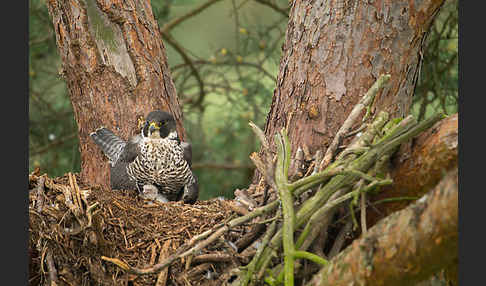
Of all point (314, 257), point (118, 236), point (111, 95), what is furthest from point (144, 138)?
point (314, 257)

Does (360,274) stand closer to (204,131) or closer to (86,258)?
(86,258)

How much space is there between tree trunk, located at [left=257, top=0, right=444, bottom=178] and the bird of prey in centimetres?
117

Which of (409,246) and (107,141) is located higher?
(107,141)

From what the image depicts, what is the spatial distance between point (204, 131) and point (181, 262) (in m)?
4.01

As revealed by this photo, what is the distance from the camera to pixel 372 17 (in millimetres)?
2555

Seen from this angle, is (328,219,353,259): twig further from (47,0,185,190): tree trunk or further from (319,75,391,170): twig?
(47,0,185,190): tree trunk

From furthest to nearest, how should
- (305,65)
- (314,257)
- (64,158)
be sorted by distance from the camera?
(64,158), (305,65), (314,257)

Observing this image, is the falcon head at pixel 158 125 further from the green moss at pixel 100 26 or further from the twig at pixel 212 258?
the twig at pixel 212 258

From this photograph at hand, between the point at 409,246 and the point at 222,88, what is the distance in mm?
4166

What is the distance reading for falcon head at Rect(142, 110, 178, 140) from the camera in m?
3.40

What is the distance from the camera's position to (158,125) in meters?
3.41

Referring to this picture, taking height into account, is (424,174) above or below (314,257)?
above

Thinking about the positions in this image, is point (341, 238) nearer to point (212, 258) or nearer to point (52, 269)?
point (212, 258)

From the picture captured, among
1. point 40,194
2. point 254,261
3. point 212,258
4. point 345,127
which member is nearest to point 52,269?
point 40,194
